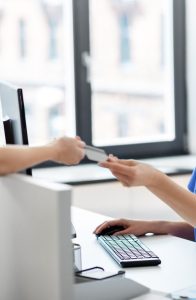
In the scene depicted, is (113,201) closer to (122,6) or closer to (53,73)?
(53,73)

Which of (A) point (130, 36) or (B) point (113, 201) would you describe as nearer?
(B) point (113, 201)

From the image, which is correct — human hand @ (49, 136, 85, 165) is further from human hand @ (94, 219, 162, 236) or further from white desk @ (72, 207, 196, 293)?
human hand @ (94, 219, 162, 236)

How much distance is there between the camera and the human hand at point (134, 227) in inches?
71.0

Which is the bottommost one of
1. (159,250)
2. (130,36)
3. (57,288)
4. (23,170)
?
(159,250)

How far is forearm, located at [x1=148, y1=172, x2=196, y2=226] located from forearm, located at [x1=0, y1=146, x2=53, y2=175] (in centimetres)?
44

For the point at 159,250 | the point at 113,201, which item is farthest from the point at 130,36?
the point at 159,250

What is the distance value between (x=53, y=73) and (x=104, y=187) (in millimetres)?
666

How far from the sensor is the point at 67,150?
46.4 inches

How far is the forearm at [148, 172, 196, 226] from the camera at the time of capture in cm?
147

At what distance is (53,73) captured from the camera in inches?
120

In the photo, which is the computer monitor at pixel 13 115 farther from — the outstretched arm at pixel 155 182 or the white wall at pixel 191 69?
the white wall at pixel 191 69

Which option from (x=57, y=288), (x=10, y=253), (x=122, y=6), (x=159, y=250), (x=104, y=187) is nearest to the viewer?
(x=57, y=288)

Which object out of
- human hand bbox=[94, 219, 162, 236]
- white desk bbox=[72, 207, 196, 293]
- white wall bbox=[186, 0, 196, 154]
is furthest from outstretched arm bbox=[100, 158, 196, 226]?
white wall bbox=[186, 0, 196, 154]

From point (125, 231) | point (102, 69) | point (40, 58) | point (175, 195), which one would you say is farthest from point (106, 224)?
point (102, 69)
